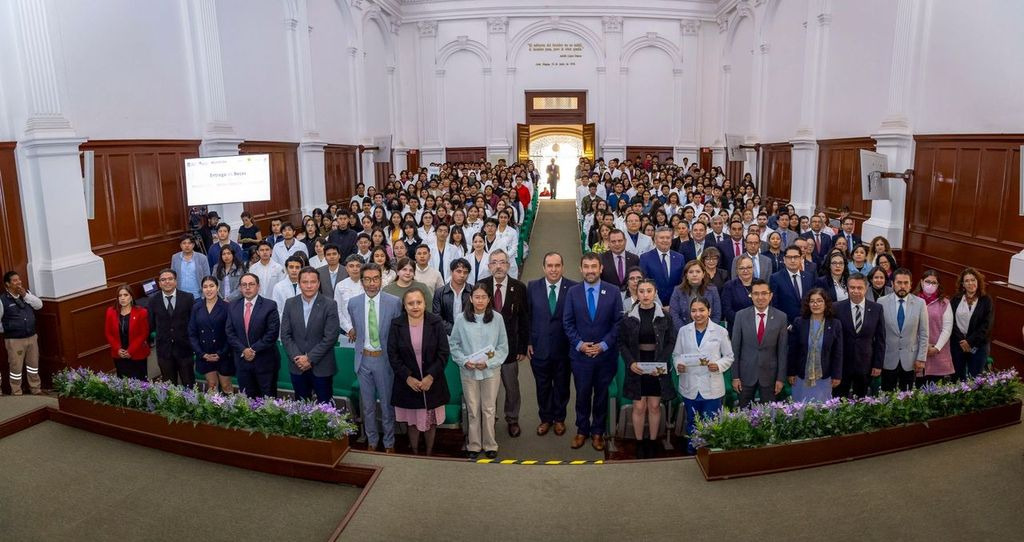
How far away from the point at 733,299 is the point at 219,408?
4729mm

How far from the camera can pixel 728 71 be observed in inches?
864

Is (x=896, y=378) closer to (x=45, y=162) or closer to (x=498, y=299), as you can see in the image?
(x=498, y=299)

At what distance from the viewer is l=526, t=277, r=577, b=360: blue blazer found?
238 inches

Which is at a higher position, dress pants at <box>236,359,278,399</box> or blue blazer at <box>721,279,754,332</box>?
blue blazer at <box>721,279,754,332</box>

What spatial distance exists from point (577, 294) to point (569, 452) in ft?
4.78

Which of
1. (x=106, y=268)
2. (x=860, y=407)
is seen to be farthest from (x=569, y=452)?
(x=106, y=268)

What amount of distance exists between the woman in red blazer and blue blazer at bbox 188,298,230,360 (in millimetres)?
693

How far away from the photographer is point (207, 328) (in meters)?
6.24

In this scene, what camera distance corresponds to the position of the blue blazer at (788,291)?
6570 millimetres

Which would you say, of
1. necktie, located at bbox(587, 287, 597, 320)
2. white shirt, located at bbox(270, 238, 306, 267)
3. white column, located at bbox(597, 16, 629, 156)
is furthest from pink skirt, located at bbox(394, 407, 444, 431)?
white column, located at bbox(597, 16, 629, 156)

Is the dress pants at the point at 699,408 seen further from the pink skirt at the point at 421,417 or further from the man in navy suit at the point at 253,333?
the man in navy suit at the point at 253,333

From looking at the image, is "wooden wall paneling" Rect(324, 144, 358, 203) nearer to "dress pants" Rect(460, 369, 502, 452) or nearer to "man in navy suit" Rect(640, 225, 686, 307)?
"man in navy suit" Rect(640, 225, 686, 307)

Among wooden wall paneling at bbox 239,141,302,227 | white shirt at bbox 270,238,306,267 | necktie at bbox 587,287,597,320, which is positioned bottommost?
necktie at bbox 587,287,597,320

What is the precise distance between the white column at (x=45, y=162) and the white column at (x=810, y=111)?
13.4 metres
